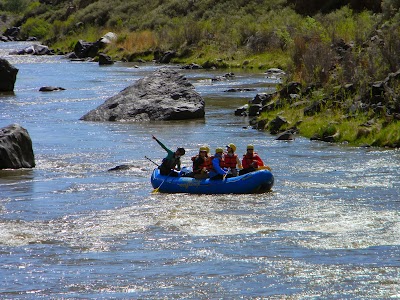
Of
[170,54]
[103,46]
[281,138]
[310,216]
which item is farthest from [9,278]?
[103,46]

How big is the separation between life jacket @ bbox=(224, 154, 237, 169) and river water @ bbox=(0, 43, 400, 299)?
0.98 m

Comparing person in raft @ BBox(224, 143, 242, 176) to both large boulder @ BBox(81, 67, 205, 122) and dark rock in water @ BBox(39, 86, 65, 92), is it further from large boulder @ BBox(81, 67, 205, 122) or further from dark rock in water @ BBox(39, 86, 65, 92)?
dark rock in water @ BBox(39, 86, 65, 92)

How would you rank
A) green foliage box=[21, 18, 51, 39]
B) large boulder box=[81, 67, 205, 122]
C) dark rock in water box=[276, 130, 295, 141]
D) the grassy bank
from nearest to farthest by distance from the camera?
dark rock in water box=[276, 130, 295, 141] → the grassy bank → large boulder box=[81, 67, 205, 122] → green foliage box=[21, 18, 51, 39]

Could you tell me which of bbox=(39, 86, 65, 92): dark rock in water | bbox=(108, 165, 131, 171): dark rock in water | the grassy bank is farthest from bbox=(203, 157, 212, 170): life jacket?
bbox=(39, 86, 65, 92): dark rock in water

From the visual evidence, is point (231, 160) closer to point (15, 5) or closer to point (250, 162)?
point (250, 162)

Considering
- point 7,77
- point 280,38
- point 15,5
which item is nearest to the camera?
point 7,77

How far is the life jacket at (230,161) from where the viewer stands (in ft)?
59.5

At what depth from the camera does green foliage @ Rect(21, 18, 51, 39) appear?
79.8 metres

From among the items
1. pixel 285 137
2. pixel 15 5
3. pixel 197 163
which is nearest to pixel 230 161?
pixel 197 163

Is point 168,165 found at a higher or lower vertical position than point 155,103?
lower

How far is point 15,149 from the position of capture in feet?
69.6

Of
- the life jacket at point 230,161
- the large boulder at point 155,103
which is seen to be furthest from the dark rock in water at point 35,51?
the life jacket at point 230,161

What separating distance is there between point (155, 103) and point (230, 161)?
11957 mm

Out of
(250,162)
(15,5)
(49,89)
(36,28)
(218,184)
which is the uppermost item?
(15,5)
